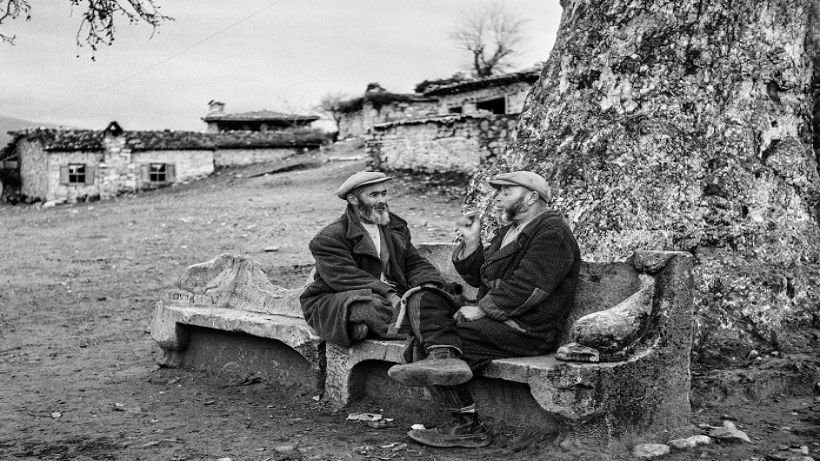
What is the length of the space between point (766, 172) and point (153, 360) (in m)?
5.07

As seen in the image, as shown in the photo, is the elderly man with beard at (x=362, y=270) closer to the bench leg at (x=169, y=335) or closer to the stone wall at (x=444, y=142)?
the bench leg at (x=169, y=335)

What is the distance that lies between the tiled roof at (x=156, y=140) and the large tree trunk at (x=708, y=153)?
75.2 feet

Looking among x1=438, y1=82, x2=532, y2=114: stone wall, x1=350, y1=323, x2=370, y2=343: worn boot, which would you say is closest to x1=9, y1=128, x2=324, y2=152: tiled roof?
x1=438, y1=82, x2=532, y2=114: stone wall

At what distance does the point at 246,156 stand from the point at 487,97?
8605 millimetres

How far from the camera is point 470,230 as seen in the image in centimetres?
478

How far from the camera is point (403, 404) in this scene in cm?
499

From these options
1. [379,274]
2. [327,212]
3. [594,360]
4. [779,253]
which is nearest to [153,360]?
[379,274]

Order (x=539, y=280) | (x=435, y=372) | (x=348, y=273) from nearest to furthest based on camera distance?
(x=435, y=372) < (x=539, y=280) < (x=348, y=273)

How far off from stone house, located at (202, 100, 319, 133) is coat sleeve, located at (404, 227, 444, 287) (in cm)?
3113

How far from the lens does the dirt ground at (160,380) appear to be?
A: 439 centimetres

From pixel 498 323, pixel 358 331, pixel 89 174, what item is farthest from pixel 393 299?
pixel 89 174

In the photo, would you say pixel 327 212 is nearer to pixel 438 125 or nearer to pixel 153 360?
pixel 438 125

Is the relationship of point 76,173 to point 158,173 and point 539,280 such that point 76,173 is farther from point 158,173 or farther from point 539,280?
point 539,280

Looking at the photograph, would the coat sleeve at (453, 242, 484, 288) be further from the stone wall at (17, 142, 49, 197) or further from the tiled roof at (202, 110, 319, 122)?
the tiled roof at (202, 110, 319, 122)
